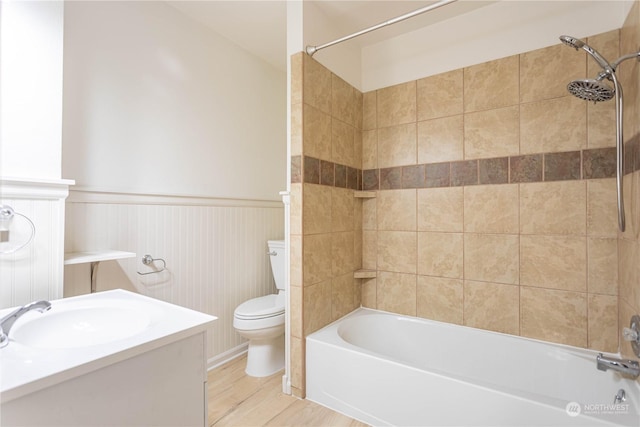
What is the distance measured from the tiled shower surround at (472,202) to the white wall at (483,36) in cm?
7

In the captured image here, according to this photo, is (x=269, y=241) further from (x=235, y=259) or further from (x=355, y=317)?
(x=355, y=317)

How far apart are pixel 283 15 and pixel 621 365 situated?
2.63 metres

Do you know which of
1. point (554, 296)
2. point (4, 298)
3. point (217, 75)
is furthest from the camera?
Answer: point (217, 75)

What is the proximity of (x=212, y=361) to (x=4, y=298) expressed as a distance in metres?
1.32

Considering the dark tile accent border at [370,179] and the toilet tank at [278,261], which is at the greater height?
the dark tile accent border at [370,179]

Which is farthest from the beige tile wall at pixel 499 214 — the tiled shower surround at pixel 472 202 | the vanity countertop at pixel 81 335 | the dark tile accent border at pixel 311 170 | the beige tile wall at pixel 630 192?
the vanity countertop at pixel 81 335

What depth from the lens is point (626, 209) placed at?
1.47 m

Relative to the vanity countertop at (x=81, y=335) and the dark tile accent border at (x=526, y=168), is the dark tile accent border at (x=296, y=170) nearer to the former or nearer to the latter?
the vanity countertop at (x=81, y=335)

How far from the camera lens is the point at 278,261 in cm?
247

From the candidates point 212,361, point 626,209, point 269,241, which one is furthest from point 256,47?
point 626,209

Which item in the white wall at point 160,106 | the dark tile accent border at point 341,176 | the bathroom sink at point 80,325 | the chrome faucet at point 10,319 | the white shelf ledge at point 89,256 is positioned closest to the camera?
the chrome faucet at point 10,319

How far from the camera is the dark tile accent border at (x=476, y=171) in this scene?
1.61m

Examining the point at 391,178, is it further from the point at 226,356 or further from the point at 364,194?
the point at 226,356

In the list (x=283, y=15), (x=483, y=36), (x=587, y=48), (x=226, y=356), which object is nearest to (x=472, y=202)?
(x=587, y=48)
